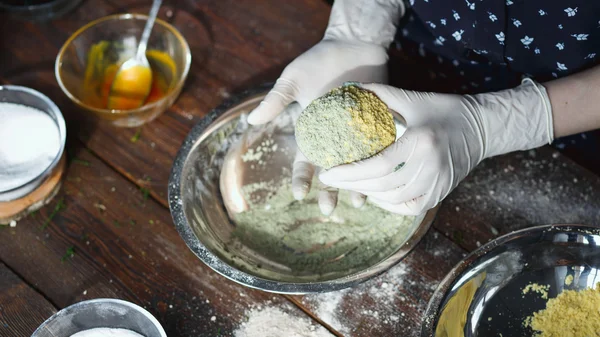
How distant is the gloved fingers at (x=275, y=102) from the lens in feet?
4.57

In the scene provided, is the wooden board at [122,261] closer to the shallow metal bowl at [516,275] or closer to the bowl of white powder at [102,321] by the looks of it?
the bowl of white powder at [102,321]

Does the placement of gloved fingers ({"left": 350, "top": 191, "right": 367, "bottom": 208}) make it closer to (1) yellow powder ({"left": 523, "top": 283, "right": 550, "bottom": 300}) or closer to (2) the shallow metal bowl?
(2) the shallow metal bowl

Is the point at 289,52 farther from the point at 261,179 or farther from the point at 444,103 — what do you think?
the point at 444,103

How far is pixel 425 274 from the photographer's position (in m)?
1.38

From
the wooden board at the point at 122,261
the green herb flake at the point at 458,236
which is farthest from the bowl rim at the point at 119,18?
the green herb flake at the point at 458,236

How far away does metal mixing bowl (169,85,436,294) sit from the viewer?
1.26 m

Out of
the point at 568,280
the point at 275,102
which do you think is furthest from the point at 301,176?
the point at 568,280

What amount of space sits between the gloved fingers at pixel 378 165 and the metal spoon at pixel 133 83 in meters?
0.69

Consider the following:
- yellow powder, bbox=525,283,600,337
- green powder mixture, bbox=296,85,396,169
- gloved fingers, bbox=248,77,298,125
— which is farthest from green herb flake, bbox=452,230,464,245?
gloved fingers, bbox=248,77,298,125

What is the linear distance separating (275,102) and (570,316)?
2.66 feet

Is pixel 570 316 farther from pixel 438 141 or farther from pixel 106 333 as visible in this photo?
pixel 106 333

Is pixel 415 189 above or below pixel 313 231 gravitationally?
above

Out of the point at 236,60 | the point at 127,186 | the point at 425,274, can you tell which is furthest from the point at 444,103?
the point at 127,186

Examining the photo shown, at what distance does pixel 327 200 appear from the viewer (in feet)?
4.54
